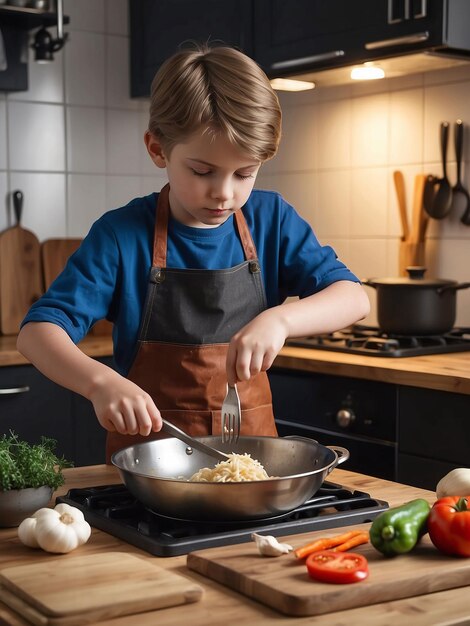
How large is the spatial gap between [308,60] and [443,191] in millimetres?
540

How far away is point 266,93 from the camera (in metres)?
1.46

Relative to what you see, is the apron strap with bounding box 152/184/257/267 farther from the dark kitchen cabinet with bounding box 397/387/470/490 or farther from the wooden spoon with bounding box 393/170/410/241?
the wooden spoon with bounding box 393/170/410/241

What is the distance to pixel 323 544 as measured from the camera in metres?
1.04

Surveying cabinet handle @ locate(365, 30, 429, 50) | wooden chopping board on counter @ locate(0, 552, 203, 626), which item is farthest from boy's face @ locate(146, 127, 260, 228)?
cabinet handle @ locate(365, 30, 429, 50)

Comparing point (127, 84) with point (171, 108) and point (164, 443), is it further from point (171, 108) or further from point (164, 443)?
point (164, 443)

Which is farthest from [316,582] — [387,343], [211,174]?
[387,343]

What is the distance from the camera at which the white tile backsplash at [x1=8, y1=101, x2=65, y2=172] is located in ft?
10.6

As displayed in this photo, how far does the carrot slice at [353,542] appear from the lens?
3.42 feet

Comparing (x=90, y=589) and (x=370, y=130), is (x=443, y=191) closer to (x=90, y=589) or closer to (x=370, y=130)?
(x=370, y=130)

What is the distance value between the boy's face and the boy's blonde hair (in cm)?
1

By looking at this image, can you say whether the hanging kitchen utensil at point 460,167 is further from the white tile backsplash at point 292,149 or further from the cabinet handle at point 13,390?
the cabinet handle at point 13,390

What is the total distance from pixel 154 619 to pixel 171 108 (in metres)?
0.83

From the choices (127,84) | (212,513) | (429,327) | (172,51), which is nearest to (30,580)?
(212,513)

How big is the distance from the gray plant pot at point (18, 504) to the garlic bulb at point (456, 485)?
515 mm
